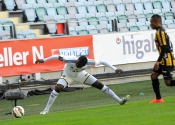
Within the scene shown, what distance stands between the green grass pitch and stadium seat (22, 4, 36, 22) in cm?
491

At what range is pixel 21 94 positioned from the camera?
54.4 ft

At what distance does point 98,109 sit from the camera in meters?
15.4

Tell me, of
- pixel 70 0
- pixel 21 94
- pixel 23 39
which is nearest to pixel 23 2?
pixel 70 0

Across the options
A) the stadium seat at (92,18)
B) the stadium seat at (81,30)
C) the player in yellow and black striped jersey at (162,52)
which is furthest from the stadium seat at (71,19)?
the player in yellow and black striped jersey at (162,52)

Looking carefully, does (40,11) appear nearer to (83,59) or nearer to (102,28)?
(102,28)

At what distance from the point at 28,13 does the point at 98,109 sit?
41.2ft

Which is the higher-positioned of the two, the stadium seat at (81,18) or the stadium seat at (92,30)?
the stadium seat at (81,18)

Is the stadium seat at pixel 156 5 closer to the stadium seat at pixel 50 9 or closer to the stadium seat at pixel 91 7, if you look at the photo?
the stadium seat at pixel 91 7

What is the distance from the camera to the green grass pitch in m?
11.7

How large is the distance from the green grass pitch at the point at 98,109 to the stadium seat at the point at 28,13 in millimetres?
4908

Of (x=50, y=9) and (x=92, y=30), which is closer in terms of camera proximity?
(x=92, y=30)

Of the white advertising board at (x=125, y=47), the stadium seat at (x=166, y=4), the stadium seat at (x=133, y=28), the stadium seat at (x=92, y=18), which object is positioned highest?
the stadium seat at (x=166, y=4)

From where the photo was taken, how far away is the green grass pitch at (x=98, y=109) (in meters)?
11.7

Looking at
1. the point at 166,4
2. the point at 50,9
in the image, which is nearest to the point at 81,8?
the point at 50,9
